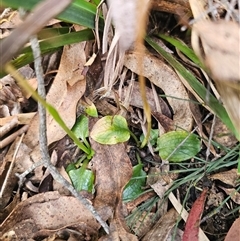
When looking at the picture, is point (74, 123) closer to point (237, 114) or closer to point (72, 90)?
point (72, 90)

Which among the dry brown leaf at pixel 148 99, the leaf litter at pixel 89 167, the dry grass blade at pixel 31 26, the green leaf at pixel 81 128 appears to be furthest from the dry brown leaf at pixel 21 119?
the dry grass blade at pixel 31 26

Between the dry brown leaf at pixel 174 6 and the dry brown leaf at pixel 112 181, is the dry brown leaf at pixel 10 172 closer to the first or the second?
the dry brown leaf at pixel 112 181

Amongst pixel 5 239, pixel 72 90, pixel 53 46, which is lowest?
pixel 5 239

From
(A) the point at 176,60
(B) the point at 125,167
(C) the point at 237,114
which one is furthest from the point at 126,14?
(B) the point at 125,167

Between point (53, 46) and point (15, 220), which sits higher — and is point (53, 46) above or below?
above

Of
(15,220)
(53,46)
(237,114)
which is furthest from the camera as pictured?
(15,220)
